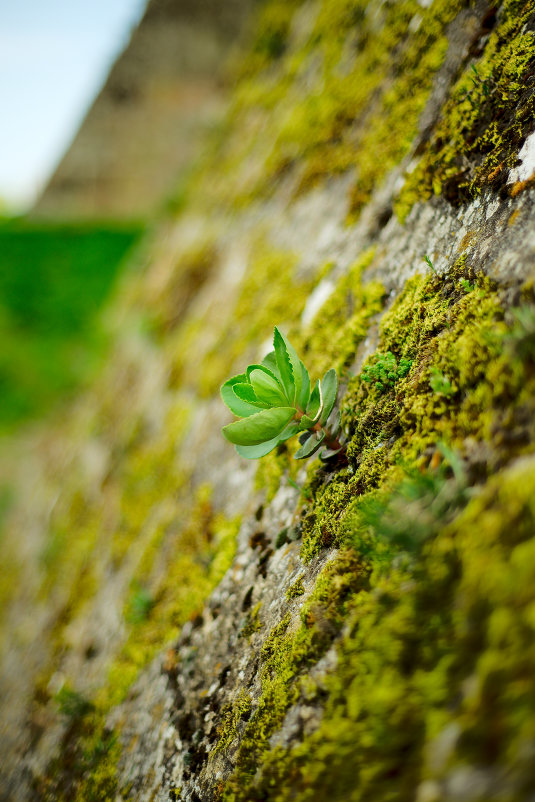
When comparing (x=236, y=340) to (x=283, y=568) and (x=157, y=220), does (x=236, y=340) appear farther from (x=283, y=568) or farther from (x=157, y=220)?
(x=157, y=220)

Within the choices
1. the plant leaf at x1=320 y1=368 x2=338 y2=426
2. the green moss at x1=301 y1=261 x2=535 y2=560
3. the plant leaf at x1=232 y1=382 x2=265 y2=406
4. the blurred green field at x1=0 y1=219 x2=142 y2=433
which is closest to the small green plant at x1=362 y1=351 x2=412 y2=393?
the green moss at x1=301 y1=261 x2=535 y2=560

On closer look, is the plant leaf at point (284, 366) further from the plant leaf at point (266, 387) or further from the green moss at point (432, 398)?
the green moss at point (432, 398)

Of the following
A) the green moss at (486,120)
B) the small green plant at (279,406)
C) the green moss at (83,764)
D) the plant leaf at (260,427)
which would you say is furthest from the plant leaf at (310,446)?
the green moss at (83,764)

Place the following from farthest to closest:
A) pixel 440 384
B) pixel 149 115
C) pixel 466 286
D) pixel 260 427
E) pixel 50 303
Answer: pixel 149 115 → pixel 50 303 → pixel 260 427 → pixel 466 286 → pixel 440 384

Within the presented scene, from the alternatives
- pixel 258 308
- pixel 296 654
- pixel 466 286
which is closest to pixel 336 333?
pixel 466 286

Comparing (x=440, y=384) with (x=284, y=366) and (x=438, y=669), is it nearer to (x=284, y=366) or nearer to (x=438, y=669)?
(x=284, y=366)

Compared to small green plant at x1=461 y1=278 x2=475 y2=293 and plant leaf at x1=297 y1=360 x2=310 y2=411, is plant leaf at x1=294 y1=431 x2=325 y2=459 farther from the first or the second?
small green plant at x1=461 y1=278 x2=475 y2=293
